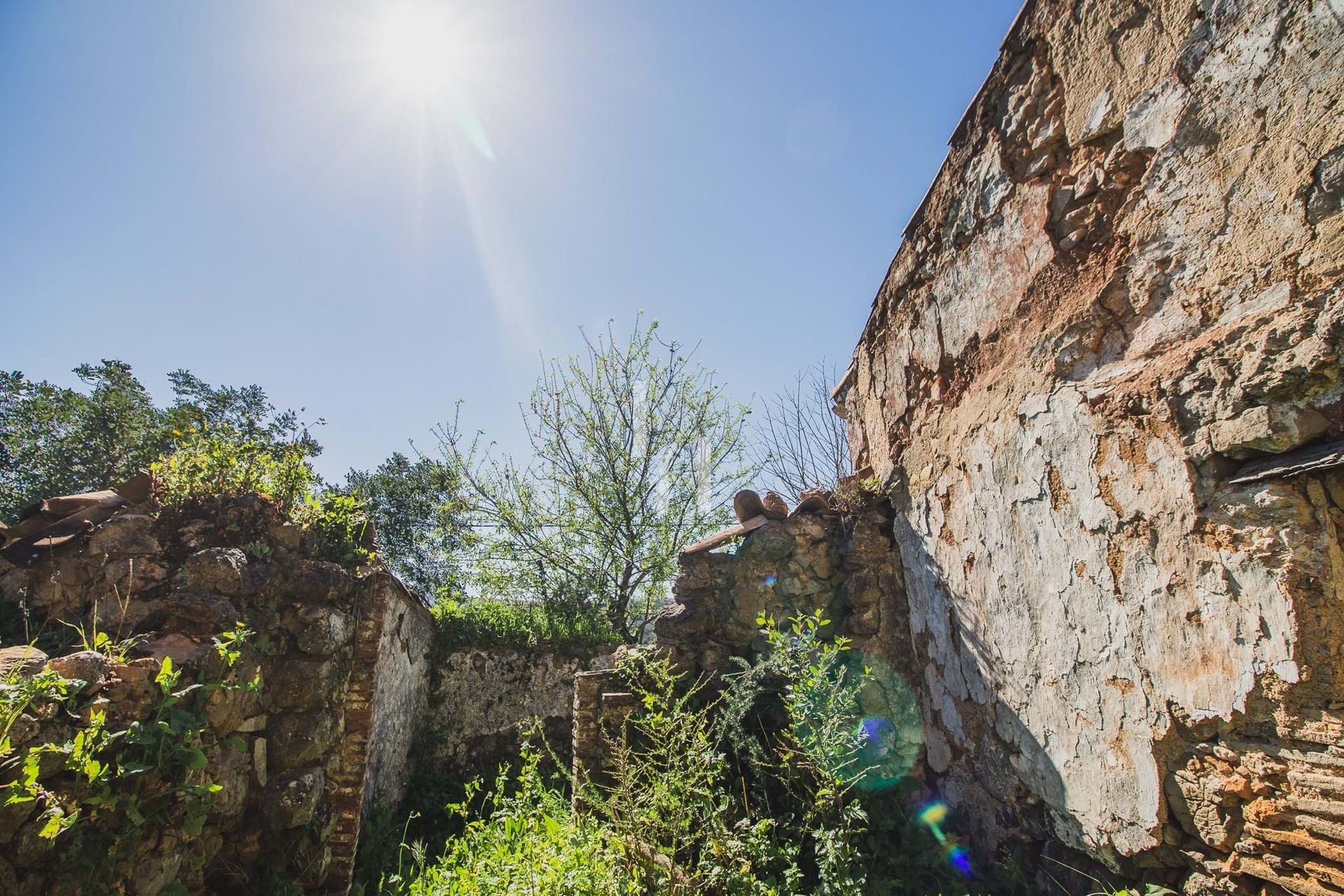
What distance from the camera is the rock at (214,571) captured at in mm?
3545

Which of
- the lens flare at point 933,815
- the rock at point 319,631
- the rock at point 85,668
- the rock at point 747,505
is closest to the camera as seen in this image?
the rock at point 85,668

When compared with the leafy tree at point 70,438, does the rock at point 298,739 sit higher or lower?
lower

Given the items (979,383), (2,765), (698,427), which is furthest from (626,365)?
(2,765)

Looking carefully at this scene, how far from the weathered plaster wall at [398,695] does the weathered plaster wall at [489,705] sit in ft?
0.78

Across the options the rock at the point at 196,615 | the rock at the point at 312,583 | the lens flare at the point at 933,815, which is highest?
the rock at the point at 312,583

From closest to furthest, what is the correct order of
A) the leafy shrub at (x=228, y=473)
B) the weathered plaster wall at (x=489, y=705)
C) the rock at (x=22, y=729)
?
1. the rock at (x=22, y=729)
2. the leafy shrub at (x=228, y=473)
3. the weathered plaster wall at (x=489, y=705)

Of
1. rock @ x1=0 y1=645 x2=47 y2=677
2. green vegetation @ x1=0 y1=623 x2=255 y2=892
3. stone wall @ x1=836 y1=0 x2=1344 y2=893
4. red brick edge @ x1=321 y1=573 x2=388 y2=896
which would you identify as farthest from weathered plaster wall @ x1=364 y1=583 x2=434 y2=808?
stone wall @ x1=836 y1=0 x2=1344 y2=893

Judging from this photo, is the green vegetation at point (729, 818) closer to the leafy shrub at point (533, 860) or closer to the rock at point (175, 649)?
the leafy shrub at point (533, 860)

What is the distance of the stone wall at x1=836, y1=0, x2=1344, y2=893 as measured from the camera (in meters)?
1.66

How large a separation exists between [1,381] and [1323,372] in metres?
18.5

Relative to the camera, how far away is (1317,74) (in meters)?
1.69

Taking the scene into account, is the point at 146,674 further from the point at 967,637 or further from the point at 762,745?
the point at 967,637

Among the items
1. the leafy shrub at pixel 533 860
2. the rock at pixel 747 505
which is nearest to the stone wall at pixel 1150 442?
the rock at pixel 747 505

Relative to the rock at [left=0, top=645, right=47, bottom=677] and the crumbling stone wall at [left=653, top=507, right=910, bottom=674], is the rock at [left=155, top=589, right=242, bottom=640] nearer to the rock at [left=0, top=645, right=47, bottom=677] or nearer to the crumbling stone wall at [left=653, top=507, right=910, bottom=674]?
the rock at [left=0, top=645, right=47, bottom=677]
